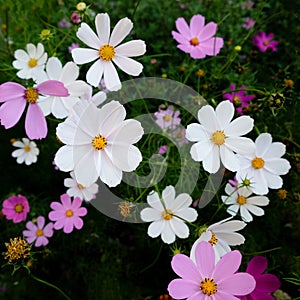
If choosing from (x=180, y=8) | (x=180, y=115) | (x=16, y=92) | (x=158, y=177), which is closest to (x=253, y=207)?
(x=158, y=177)

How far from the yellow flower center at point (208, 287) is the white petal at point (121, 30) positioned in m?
0.37

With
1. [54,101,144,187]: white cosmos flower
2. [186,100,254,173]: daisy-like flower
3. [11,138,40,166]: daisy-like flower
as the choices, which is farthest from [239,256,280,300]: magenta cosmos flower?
[11,138,40,166]: daisy-like flower

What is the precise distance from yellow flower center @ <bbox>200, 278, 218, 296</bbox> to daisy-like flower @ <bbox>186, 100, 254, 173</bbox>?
0.16 metres

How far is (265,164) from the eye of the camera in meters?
0.78

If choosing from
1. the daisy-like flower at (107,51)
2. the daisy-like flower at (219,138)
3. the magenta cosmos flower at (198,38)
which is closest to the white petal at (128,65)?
the daisy-like flower at (107,51)

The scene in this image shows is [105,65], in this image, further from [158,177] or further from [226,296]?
[226,296]

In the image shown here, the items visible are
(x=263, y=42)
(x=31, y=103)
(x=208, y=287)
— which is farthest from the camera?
(x=263, y=42)

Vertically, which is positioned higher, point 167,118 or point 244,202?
point 167,118

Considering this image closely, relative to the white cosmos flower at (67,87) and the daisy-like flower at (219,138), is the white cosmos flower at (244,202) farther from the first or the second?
the white cosmos flower at (67,87)

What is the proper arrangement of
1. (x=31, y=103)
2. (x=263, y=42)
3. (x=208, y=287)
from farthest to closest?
(x=263, y=42) → (x=31, y=103) → (x=208, y=287)

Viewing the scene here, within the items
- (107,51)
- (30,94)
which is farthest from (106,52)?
(30,94)

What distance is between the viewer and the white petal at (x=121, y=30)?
2.11 ft

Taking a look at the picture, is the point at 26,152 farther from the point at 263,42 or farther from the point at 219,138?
the point at 263,42

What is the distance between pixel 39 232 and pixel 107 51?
18.1 inches
